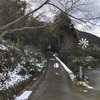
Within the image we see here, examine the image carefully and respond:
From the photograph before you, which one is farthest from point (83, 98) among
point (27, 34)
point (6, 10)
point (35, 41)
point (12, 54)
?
point (35, 41)

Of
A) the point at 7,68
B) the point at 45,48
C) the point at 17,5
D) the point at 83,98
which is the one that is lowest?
the point at 83,98

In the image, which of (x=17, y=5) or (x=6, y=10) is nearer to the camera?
(x=6, y=10)

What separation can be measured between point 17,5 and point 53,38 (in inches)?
765

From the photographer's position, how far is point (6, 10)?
90.5ft

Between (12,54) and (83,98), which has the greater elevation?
(12,54)

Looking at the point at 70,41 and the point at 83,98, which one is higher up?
the point at 70,41

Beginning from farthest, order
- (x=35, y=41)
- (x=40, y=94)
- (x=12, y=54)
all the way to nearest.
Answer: (x=35, y=41), (x=12, y=54), (x=40, y=94)

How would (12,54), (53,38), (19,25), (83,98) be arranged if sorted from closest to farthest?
(83,98) → (12,54) → (19,25) → (53,38)

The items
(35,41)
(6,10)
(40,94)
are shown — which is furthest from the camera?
(35,41)

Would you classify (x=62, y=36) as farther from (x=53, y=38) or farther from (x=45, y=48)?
(x=45, y=48)

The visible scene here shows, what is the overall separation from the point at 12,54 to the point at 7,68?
14.6 feet

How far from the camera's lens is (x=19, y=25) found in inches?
1222

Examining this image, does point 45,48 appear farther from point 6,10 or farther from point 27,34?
point 6,10

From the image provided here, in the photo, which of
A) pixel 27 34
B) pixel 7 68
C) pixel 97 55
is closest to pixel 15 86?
pixel 7 68
